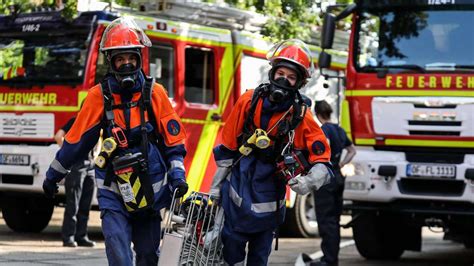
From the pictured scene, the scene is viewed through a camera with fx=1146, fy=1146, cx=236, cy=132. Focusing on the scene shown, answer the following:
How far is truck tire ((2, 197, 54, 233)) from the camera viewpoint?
582 inches

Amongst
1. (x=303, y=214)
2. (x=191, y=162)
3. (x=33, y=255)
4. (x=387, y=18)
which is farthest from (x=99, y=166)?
(x=303, y=214)

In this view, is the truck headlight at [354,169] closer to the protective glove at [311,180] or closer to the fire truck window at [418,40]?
the fire truck window at [418,40]

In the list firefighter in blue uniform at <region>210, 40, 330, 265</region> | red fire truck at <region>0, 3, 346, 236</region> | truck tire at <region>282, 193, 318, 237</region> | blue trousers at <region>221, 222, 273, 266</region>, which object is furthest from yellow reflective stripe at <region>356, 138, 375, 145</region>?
blue trousers at <region>221, 222, 273, 266</region>

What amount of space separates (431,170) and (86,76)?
4.24m

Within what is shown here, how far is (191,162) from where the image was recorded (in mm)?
14617

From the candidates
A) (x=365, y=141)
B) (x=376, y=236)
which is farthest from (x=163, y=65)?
(x=376, y=236)

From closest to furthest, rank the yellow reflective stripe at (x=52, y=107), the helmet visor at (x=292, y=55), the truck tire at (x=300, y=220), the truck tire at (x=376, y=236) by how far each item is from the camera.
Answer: the helmet visor at (x=292, y=55), the truck tire at (x=376, y=236), the yellow reflective stripe at (x=52, y=107), the truck tire at (x=300, y=220)

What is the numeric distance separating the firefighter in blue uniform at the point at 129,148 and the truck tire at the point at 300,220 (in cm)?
863

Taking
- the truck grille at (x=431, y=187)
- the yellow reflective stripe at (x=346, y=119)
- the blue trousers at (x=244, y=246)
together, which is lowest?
the truck grille at (x=431, y=187)

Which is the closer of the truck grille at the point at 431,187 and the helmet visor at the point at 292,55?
the helmet visor at the point at 292,55

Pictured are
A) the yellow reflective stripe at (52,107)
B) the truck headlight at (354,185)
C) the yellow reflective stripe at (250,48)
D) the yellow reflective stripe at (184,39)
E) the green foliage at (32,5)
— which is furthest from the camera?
the yellow reflective stripe at (250,48)

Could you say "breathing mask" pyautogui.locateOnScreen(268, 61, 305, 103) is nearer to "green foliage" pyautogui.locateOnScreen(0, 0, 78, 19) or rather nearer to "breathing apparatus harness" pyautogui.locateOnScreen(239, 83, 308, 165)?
"breathing apparatus harness" pyautogui.locateOnScreen(239, 83, 308, 165)

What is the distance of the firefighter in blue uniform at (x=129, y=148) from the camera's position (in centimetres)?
689

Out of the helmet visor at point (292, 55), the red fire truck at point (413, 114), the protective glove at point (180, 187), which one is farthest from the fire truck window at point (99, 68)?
the protective glove at point (180, 187)
